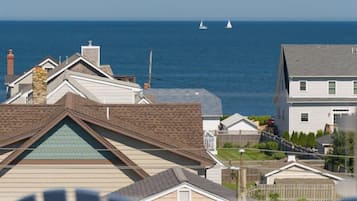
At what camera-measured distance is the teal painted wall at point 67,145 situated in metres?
12.1

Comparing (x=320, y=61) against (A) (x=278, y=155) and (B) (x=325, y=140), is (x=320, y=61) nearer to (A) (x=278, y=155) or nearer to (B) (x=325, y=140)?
(B) (x=325, y=140)

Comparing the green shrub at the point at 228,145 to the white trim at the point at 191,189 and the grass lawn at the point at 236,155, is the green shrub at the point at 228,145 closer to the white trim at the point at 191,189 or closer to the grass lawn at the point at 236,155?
the grass lawn at the point at 236,155

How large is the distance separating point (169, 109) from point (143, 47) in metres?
158

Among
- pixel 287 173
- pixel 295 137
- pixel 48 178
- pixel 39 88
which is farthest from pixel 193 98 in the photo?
pixel 48 178

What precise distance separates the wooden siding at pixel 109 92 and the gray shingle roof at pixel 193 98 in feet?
56.7

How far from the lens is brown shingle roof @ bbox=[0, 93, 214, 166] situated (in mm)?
12750

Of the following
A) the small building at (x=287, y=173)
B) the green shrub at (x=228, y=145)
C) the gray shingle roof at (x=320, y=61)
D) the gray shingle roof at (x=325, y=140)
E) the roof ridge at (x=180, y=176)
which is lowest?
the small building at (x=287, y=173)

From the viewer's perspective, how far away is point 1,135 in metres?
13.0

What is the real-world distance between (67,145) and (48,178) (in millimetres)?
638

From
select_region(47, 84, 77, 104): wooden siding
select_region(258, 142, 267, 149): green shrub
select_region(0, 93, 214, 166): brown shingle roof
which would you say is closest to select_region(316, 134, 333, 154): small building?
select_region(258, 142, 267, 149): green shrub

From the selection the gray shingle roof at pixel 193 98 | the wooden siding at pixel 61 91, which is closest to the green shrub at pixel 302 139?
the gray shingle roof at pixel 193 98

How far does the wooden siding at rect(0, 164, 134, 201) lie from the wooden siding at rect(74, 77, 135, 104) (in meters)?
10.8

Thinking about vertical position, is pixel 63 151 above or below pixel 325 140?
below

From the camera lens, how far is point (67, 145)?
40.3ft
